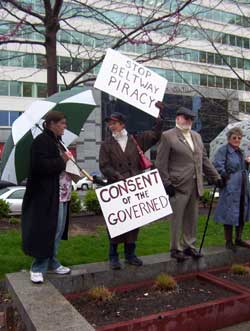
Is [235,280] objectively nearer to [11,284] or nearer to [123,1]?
[11,284]

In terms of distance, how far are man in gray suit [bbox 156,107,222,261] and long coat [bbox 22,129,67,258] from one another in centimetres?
136

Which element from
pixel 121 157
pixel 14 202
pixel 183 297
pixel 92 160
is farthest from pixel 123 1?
pixel 92 160

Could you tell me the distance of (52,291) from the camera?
4.54m

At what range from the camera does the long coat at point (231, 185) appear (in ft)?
19.9

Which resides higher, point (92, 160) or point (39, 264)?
point (39, 264)

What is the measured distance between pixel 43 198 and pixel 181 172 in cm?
171

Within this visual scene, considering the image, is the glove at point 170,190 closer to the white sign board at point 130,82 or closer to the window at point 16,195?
the white sign board at point 130,82

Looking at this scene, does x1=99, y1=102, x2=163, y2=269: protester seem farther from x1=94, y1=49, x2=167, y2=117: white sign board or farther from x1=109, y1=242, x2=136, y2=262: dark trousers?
x1=94, y1=49, x2=167, y2=117: white sign board

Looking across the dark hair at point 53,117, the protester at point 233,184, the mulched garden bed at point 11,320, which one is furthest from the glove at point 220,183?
the mulched garden bed at point 11,320

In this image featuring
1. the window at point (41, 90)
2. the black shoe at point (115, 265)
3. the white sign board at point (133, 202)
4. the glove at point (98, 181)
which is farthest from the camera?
the window at point (41, 90)

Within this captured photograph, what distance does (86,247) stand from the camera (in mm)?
7672

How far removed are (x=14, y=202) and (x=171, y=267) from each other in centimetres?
1327

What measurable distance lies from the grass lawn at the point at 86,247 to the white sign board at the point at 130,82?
2479 millimetres

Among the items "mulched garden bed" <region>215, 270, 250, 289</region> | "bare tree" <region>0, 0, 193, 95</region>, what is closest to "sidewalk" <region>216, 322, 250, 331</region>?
"mulched garden bed" <region>215, 270, 250, 289</region>
